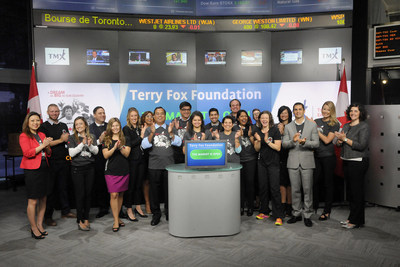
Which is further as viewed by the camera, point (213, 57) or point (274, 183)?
point (213, 57)

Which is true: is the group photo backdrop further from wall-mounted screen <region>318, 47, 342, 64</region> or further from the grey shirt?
the grey shirt

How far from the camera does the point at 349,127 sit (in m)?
4.25

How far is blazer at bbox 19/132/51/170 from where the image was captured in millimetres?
3776

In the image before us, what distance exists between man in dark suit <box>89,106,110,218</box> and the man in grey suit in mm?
2515

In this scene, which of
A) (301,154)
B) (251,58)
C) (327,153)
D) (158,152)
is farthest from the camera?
(251,58)

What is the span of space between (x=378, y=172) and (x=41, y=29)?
5895 millimetres

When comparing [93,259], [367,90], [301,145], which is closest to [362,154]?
[301,145]

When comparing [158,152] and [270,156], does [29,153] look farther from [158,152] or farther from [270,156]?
[270,156]

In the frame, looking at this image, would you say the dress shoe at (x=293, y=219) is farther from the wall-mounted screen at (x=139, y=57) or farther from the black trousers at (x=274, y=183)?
the wall-mounted screen at (x=139, y=57)

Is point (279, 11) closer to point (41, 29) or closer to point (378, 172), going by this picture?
point (378, 172)

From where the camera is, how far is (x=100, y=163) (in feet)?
16.4

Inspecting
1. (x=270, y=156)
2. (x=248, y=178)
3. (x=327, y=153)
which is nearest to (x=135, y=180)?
(x=248, y=178)

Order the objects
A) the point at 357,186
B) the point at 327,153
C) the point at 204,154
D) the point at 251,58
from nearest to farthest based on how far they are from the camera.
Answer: the point at 204,154 < the point at 357,186 < the point at 327,153 < the point at 251,58

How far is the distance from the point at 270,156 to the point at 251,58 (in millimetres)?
2135
